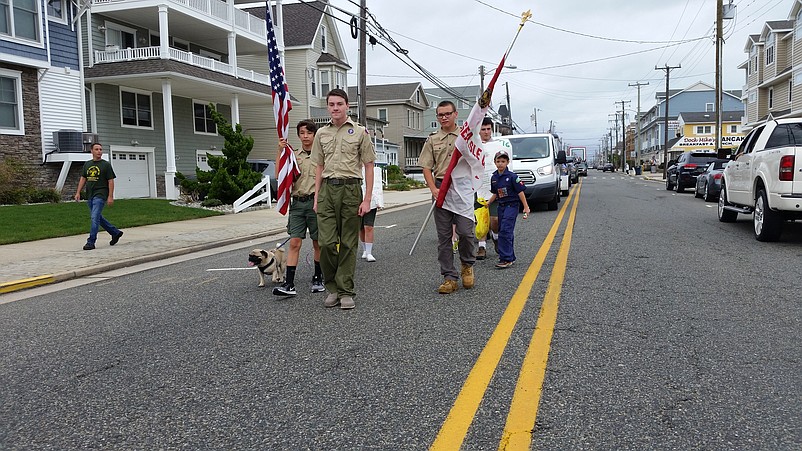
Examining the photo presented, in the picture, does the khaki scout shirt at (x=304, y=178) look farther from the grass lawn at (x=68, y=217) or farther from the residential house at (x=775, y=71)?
the residential house at (x=775, y=71)

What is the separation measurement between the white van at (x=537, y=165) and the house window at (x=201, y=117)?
1717 cm

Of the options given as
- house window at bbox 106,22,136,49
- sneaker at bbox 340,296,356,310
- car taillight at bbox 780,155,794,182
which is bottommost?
sneaker at bbox 340,296,356,310

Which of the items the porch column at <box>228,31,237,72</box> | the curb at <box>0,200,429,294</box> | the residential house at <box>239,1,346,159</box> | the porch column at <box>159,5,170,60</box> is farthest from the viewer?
the residential house at <box>239,1,346,159</box>

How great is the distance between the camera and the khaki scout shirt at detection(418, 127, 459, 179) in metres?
Result: 6.77

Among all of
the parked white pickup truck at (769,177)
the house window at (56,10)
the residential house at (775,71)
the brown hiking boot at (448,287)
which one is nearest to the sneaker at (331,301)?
the brown hiking boot at (448,287)

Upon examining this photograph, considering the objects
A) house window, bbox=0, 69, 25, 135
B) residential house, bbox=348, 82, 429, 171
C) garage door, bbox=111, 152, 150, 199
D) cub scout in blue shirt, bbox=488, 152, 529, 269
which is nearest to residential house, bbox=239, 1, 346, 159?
garage door, bbox=111, 152, 150, 199

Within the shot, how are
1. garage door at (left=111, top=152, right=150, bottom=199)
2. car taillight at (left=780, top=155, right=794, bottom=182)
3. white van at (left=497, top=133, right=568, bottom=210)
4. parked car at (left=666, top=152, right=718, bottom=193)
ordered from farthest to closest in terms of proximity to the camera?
1. parked car at (left=666, top=152, right=718, bottom=193)
2. garage door at (left=111, top=152, right=150, bottom=199)
3. white van at (left=497, top=133, right=568, bottom=210)
4. car taillight at (left=780, top=155, right=794, bottom=182)

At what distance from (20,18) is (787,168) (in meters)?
20.8

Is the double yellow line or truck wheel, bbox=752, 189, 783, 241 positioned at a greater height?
truck wheel, bbox=752, 189, 783, 241

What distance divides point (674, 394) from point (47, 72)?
2250cm

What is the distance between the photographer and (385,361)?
4496 mm

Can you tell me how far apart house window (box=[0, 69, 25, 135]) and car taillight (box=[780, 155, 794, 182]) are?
20.1 metres

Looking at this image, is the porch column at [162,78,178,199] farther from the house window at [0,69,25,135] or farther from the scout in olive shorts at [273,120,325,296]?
the scout in olive shorts at [273,120,325,296]

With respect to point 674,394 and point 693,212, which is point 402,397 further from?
point 693,212
